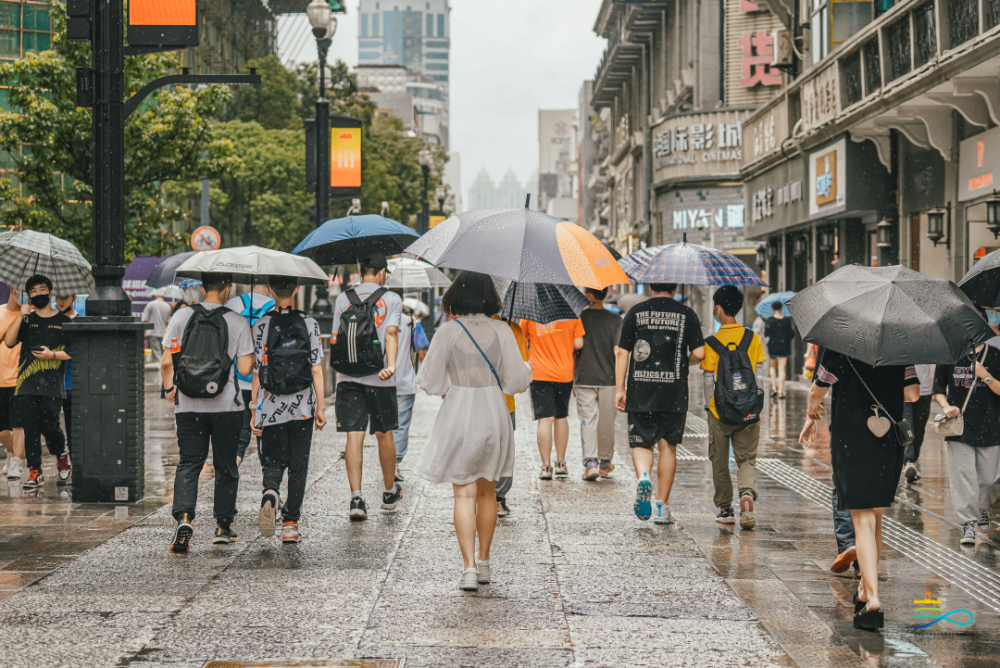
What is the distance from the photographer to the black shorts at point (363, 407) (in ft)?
28.1

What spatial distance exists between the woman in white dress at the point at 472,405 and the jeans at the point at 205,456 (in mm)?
1628

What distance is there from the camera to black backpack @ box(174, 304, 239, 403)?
7277mm

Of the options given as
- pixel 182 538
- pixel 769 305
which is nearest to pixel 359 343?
pixel 182 538

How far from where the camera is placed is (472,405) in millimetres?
6504

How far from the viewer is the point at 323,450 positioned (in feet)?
42.4

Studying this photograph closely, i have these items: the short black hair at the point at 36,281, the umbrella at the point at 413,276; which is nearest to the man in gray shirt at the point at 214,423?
the short black hair at the point at 36,281

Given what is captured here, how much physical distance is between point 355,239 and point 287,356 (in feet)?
5.87

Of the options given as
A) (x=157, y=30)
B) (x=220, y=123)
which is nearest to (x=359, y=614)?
(x=157, y=30)

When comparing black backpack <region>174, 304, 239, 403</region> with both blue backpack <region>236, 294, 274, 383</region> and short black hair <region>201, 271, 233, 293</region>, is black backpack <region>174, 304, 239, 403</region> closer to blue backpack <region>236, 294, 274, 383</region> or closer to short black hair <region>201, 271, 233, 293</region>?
short black hair <region>201, 271, 233, 293</region>

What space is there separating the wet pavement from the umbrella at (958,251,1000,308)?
1.63 meters

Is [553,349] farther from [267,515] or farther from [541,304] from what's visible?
[267,515]

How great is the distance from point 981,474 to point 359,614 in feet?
14.9

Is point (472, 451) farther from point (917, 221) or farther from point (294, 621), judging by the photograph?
point (917, 221)

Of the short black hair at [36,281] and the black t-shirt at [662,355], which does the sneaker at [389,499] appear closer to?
the black t-shirt at [662,355]
